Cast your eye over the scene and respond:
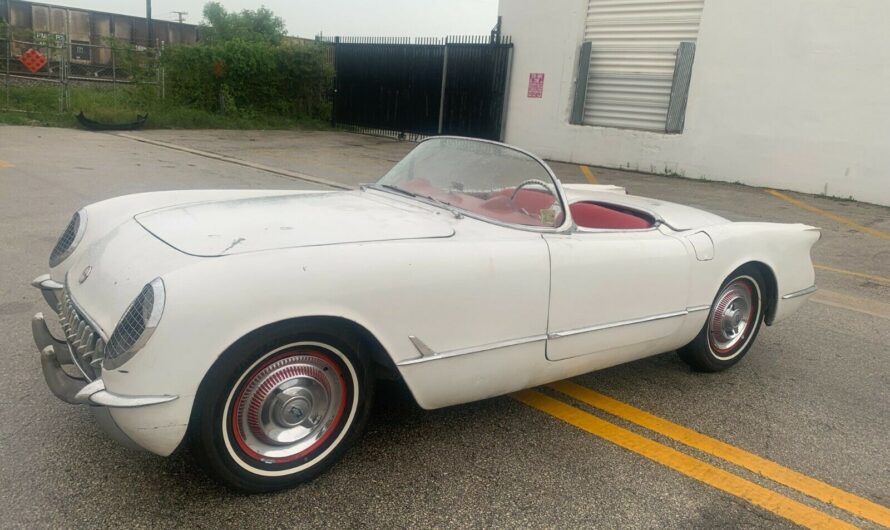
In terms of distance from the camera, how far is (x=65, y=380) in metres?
2.41

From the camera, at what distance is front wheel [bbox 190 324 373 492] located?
7.33 ft

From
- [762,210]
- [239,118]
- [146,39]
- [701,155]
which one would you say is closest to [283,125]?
[239,118]

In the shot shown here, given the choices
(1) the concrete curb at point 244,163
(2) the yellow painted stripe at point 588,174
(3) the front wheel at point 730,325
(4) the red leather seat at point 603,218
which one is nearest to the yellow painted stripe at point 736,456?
(3) the front wheel at point 730,325

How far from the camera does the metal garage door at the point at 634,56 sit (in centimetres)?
1341

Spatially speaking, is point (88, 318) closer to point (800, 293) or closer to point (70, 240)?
point (70, 240)

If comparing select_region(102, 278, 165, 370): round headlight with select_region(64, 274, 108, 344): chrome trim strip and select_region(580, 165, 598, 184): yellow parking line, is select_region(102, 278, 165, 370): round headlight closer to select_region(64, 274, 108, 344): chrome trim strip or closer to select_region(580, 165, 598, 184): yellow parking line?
select_region(64, 274, 108, 344): chrome trim strip

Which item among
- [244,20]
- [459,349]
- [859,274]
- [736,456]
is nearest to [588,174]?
[859,274]

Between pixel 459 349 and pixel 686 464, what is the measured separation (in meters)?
1.15

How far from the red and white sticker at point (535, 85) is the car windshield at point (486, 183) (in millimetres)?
12767

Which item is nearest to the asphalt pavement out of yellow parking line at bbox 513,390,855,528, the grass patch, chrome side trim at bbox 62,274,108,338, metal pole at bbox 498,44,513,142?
yellow parking line at bbox 513,390,855,528

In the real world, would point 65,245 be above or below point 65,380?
above

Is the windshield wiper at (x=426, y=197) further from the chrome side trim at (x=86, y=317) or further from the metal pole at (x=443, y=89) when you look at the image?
the metal pole at (x=443, y=89)

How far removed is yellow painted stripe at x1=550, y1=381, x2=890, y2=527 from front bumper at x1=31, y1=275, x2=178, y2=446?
2.15m

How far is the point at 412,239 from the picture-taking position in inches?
104
